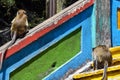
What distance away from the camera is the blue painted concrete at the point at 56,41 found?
23.4 ft

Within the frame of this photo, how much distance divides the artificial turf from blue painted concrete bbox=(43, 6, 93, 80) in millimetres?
78

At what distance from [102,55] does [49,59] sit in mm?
933

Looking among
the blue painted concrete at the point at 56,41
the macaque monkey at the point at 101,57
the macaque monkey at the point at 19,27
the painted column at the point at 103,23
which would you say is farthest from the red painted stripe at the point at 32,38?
the macaque monkey at the point at 101,57

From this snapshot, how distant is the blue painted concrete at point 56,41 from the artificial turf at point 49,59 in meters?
0.08

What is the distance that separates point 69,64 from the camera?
7680mm

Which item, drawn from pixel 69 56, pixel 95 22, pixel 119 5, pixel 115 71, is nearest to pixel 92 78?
pixel 115 71

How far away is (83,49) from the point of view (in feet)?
25.8

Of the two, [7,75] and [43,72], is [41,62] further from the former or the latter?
[7,75]

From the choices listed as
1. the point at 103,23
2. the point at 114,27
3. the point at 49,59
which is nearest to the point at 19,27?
the point at 49,59

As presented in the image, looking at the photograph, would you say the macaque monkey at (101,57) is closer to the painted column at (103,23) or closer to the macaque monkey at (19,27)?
the painted column at (103,23)

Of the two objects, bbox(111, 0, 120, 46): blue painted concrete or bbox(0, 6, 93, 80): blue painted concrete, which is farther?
bbox(111, 0, 120, 46): blue painted concrete

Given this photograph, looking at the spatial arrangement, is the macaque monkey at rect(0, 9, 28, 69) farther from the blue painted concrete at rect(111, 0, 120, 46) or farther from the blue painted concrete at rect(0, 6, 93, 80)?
the blue painted concrete at rect(111, 0, 120, 46)

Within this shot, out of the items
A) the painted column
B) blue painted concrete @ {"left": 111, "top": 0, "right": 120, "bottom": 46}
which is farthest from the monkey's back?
blue painted concrete @ {"left": 111, "top": 0, "right": 120, "bottom": 46}

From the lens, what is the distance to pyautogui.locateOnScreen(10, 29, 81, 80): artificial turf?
7238 mm
